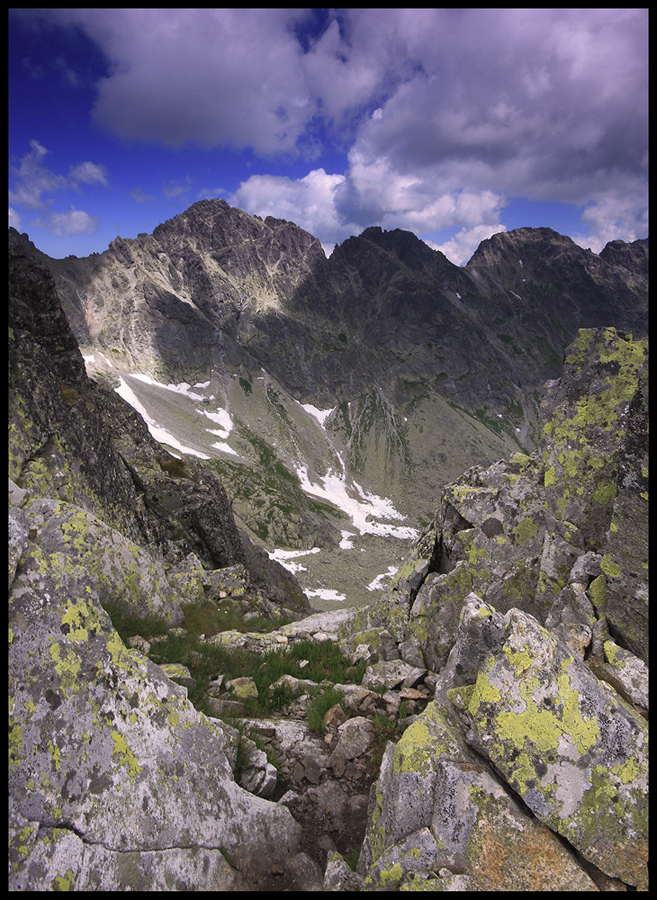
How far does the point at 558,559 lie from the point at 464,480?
613cm

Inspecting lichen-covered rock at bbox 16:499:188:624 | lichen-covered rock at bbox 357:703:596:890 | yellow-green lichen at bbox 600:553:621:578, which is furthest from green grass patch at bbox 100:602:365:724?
yellow-green lichen at bbox 600:553:621:578

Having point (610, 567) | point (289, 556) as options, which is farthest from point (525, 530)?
point (289, 556)

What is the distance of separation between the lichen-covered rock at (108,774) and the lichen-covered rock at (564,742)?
3.04 meters

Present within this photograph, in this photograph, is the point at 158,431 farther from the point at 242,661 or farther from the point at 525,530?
the point at 525,530

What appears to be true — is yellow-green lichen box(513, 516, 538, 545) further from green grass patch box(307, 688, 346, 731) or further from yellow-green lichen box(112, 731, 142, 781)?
yellow-green lichen box(112, 731, 142, 781)

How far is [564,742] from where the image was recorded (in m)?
4.93

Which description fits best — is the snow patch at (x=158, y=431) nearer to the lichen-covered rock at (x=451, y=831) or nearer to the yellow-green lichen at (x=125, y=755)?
the yellow-green lichen at (x=125, y=755)

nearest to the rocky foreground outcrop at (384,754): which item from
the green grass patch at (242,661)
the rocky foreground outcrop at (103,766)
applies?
the rocky foreground outcrop at (103,766)

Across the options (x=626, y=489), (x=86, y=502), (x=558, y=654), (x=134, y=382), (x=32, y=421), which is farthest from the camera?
(x=134, y=382)

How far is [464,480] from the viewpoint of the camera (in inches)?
596

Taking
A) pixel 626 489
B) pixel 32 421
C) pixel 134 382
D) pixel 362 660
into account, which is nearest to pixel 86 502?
pixel 32 421

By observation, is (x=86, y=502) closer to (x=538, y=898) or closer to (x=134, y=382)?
(x=538, y=898)

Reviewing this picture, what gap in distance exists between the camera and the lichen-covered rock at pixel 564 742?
436 centimetres

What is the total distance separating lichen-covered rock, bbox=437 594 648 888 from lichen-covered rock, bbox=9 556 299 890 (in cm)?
304
